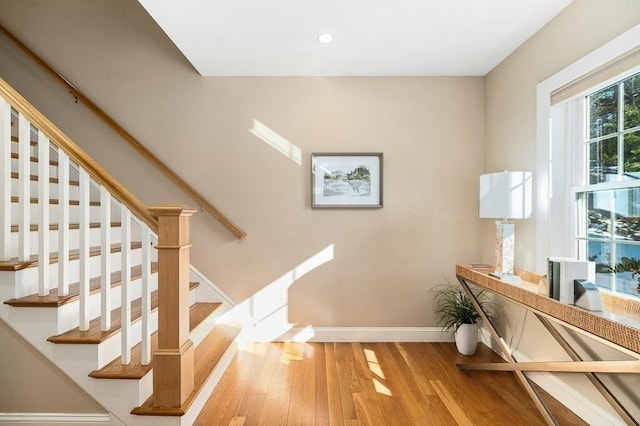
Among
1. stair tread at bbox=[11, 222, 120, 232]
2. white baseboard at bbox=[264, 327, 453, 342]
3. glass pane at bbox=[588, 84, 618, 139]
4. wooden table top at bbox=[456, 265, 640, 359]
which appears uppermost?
glass pane at bbox=[588, 84, 618, 139]

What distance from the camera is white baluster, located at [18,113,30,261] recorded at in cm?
190

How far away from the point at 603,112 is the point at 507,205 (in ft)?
2.35

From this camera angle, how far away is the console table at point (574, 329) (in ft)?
4.57

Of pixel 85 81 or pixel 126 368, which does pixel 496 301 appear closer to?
pixel 126 368

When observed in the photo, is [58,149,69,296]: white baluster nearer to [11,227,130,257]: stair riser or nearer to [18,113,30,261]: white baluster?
[18,113,30,261]: white baluster

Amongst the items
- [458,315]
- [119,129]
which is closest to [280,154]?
[119,129]

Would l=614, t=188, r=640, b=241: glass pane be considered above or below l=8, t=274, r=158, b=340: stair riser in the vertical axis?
above

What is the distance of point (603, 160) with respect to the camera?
83.7 inches

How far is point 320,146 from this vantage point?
129 inches

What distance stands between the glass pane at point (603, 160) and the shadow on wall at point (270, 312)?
6.90 ft

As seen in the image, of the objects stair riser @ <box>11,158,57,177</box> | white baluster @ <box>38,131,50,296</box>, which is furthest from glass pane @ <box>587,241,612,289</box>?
stair riser @ <box>11,158,57,177</box>

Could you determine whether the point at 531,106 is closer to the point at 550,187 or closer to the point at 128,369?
the point at 550,187

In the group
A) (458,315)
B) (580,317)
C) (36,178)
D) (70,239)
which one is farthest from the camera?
(458,315)

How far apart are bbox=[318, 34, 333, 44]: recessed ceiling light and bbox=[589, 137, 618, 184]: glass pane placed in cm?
178
